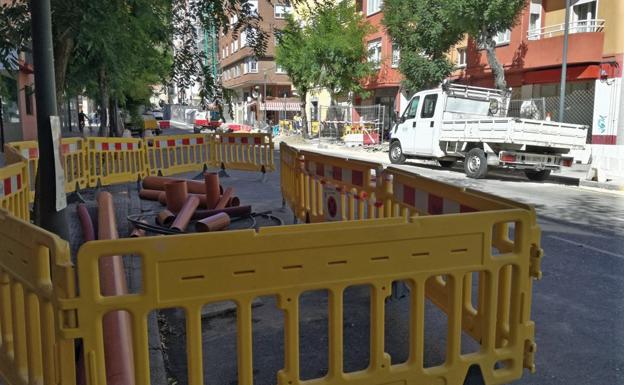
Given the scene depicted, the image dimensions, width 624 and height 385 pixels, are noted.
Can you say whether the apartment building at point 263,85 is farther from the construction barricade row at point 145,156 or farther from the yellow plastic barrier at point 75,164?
the yellow plastic barrier at point 75,164

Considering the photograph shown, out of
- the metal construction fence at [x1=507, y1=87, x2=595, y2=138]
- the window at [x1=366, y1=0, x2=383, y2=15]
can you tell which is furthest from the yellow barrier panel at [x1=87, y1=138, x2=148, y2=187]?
the window at [x1=366, y1=0, x2=383, y2=15]

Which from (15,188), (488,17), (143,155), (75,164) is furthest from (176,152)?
(488,17)

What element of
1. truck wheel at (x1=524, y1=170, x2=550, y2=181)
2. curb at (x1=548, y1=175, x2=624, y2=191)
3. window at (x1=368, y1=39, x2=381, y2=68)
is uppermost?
window at (x1=368, y1=39, x2=381, y2=68)

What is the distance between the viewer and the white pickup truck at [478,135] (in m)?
13.9

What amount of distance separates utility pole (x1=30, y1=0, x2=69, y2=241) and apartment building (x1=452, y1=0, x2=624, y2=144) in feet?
65.0

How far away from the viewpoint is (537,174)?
15117 mm

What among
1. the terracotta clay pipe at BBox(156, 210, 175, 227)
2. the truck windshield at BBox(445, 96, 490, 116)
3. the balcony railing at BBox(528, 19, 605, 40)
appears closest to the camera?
the terracotta clay pipe at BBox(156, 210, 175, 227)

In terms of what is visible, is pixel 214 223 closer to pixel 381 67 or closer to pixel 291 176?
pixel 291 176

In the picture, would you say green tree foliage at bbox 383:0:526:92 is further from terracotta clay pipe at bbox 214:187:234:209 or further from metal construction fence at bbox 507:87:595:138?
terracotta clay pipe at bbox 214:187:234:209

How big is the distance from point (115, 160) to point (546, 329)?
1008 cm

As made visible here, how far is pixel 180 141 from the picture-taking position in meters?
13.8

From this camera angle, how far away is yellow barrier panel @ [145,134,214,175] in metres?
13.1

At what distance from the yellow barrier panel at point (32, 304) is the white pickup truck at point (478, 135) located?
1280 centimetres

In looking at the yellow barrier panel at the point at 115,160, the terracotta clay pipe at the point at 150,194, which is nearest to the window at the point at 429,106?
the yellow barrier panel at the point at 115,160
